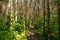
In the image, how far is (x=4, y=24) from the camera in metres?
13.0

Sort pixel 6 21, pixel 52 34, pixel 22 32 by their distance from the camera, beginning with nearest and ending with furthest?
pixel 6 21 → pixel 22 32 → pixel 52 34

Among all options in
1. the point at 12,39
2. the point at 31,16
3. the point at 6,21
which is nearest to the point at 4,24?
the point at 6,21

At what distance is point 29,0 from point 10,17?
1215 inches

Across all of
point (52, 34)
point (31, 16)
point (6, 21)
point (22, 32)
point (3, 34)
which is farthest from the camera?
point (31, 16)

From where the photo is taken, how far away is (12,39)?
1256 centimetres

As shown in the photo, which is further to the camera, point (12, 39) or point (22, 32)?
point (22, 32)

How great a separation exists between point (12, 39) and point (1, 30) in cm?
95

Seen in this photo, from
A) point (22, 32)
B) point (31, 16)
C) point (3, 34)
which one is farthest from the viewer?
point (31, 16)

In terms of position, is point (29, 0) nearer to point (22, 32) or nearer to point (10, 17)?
point (22, 32)

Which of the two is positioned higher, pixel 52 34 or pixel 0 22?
pixel 0 22

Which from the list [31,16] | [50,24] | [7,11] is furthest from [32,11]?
[7,11]

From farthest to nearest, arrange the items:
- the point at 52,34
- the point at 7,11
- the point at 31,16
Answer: the point at 31,16 → the point at 52,34 → the point at 7,11

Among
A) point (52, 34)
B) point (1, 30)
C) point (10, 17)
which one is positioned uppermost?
point (10, 17)

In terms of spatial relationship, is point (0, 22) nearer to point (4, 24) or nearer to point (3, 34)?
point (4, 24)
